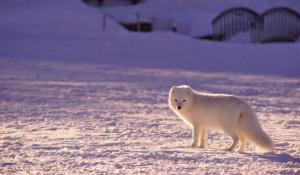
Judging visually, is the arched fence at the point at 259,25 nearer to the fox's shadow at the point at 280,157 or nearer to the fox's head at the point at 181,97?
the fox's head at the point at 181,97

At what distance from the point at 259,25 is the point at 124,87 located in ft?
33.6

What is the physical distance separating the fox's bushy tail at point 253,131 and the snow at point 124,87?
11 cm

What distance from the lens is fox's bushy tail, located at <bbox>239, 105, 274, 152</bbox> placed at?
5641 millimetres

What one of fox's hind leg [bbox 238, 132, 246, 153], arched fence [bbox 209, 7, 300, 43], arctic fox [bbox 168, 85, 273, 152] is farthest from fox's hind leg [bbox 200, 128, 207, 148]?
arched fence [bbox 209, 7, 300, 43]

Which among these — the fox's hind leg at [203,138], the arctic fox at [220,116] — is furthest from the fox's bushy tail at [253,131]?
the fox's hind leg at [203,138]

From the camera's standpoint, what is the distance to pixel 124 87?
446 inches

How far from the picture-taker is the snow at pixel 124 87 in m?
5.28

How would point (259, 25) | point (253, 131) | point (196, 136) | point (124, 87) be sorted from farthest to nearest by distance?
point (259, 25) → point (124, 87) → point (196, 136) → point (253, 131)

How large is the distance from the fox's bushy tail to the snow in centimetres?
11

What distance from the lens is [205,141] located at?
621 centimetres

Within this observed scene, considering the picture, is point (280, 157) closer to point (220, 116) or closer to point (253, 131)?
point (253, 131)

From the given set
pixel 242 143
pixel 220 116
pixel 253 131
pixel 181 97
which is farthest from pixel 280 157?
pixel 181 97

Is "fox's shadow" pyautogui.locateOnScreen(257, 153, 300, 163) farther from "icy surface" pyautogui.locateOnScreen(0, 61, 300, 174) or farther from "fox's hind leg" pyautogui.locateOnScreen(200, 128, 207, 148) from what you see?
"fox's hind leg" pyautogui.locateOnScreen(200, 128, 207, 148)

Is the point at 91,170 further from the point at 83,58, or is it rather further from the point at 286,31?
the point at 286,31
